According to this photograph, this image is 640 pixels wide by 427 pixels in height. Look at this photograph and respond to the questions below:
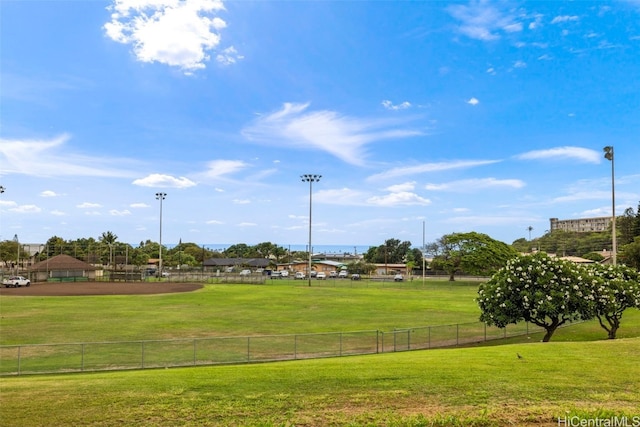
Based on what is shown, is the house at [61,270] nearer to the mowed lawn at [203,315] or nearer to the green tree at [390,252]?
the mowed lawn at [203,315]

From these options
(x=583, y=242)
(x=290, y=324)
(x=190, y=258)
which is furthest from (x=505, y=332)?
(x=583, y=242)

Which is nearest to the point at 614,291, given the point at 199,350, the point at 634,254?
the point at 199,350

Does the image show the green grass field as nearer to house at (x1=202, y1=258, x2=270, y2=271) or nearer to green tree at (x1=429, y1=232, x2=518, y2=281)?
green tree at (x1=429, y1=232, x2=518, y2=281)

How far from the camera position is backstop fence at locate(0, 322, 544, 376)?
20.6 m

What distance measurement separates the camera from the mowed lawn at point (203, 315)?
30250 mm

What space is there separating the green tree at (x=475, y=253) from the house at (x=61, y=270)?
69.2 m

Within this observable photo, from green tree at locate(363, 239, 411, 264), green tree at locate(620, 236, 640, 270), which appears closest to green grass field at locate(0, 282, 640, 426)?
green tree at locate(620, 236, 640, 270)

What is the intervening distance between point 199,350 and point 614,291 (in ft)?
73.7

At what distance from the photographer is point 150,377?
44.9ft

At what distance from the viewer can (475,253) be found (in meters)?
88.0

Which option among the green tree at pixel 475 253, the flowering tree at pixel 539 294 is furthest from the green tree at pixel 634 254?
the flowering tree at pixel 539 294

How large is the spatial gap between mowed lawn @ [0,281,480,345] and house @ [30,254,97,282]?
124ft

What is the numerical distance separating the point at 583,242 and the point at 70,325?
16595 centimetres

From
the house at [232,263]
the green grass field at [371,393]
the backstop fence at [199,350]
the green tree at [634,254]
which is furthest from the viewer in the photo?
the house at [232,263]
